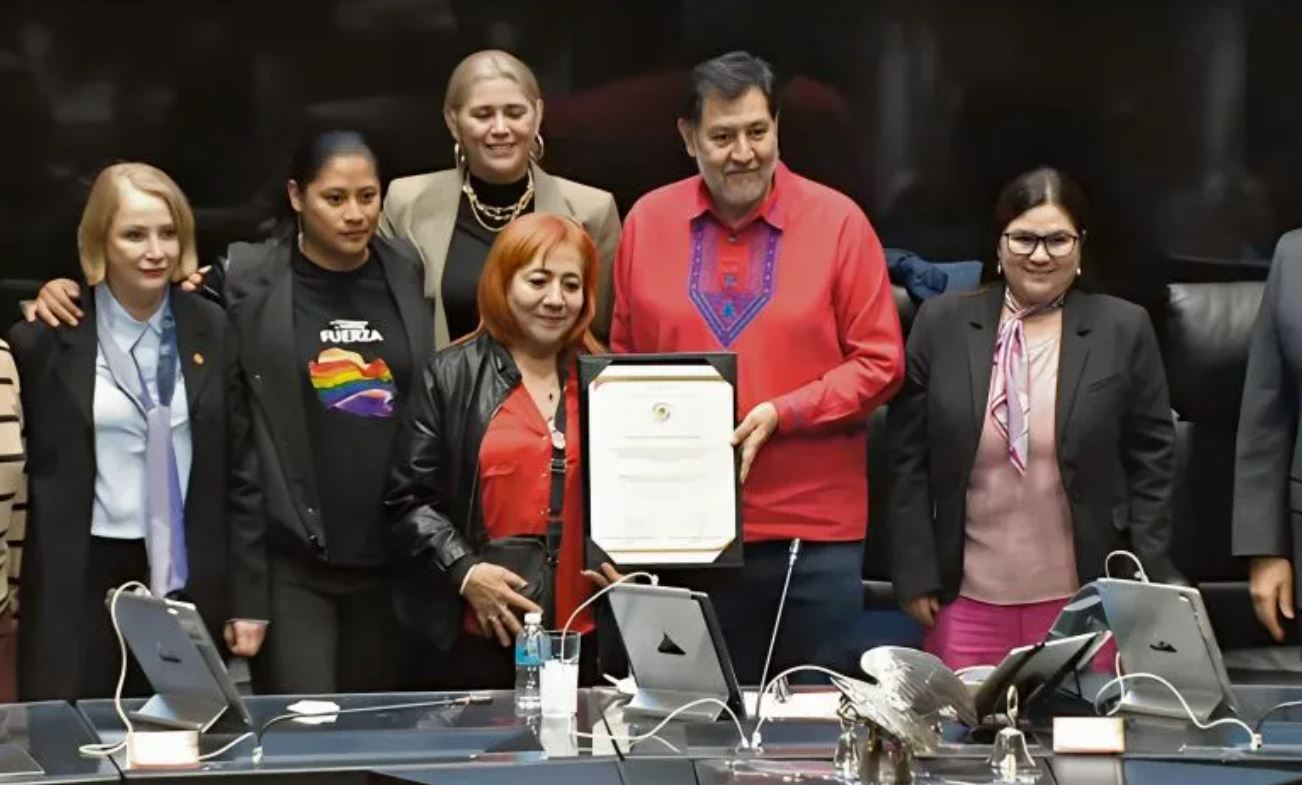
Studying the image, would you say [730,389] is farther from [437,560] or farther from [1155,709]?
[1155,709]

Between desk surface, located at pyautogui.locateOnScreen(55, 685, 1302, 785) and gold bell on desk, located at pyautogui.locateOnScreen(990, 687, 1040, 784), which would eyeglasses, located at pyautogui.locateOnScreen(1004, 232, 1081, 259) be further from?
gold bell on desk, located at pyautogui.locateOnScreen(990, 687, 1040, 784)

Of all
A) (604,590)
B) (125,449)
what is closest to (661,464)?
(604,590)

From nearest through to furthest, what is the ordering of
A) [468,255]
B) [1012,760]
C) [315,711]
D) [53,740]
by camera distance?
[1012,760] < [53,740] < [315,711] < [468,255]

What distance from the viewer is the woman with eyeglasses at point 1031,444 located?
569cm

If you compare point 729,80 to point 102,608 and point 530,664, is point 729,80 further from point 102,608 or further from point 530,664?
point 102,608

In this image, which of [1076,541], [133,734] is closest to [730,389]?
[1076,541]

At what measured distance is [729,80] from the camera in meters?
5.72

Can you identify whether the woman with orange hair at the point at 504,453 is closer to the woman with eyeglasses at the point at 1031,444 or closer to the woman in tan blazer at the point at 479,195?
the woman in tan blazer at the point at 479,195

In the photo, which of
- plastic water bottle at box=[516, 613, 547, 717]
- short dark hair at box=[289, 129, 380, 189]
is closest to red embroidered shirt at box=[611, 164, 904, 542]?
short dark hair at box=[289, 129, 380, 189]

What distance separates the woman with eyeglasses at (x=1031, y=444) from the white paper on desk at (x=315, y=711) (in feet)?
4.80

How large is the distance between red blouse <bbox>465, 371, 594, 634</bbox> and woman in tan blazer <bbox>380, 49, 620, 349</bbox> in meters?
0.39

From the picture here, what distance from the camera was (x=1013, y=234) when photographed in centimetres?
571

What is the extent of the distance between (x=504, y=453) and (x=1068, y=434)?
123 cm

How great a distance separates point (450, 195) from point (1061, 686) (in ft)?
6.19
